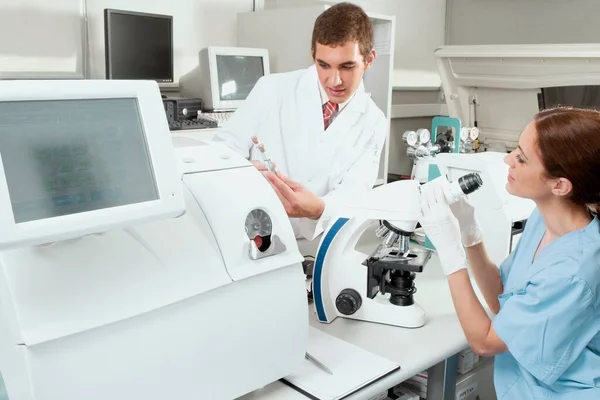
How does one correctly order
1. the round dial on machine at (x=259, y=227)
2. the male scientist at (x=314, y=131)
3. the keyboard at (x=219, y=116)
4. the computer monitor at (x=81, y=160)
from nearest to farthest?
the computer monitor at (x=81, y=160) → the round dial on machine at (x=259, y=227) → the male scientist at (x=314, y=131) → the keyboard at (x=219, y=116)

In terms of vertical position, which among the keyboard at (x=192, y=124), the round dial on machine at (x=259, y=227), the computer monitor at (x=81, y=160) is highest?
the computer monitor at (x=81, y=160)

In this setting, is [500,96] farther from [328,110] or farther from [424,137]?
[328,110]

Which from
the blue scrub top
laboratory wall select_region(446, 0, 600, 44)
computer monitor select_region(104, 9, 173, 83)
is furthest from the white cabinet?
laboratory wall select_region(446, 0, 600, 44)

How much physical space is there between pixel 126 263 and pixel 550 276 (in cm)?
84

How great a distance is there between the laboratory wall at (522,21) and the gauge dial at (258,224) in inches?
131

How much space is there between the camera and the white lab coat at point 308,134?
2.09 metres

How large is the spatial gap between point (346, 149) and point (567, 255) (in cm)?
102

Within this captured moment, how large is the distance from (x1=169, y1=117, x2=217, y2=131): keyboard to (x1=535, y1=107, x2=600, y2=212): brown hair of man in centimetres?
141

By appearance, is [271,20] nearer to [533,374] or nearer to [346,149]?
[346,149]

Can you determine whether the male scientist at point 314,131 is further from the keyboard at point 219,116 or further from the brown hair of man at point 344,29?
the keyboard at point 219,116

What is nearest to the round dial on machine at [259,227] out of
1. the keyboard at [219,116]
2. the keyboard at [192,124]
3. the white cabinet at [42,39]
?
the keyboard at [192,124]

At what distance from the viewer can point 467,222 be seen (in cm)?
155

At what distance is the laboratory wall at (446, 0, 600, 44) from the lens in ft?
12.1

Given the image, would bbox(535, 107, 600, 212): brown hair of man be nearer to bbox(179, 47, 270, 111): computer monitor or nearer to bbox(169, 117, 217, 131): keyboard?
bbox(169, 117, 217, 131): keyboard
